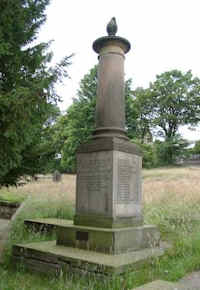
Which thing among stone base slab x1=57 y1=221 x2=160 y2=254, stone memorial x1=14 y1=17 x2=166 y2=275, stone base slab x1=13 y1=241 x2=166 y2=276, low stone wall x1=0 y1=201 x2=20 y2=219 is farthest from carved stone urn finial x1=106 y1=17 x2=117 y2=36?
low stone wall x1=0 y1=201 x2=20 y2=219

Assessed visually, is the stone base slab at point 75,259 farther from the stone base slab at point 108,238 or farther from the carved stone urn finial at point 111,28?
the carved stone urn finial at point 111,28

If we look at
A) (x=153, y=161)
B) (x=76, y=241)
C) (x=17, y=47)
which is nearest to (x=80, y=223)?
(x=76, y=241)

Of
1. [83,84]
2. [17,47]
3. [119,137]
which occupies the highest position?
[83,84]

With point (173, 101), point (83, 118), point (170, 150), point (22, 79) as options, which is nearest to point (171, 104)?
point (173, 101)

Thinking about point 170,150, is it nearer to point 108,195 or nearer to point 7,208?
point 7,208

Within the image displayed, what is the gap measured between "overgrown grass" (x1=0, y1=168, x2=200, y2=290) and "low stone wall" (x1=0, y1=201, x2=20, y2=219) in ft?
3.62

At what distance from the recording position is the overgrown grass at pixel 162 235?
419cm

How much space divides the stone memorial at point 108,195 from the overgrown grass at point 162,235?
0.35 metres

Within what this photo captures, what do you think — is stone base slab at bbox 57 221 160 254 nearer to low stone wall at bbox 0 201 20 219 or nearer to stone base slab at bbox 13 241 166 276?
stone base slab at bbox 13 241 166 276

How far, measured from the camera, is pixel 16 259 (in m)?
5.68

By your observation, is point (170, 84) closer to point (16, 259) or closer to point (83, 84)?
point (83, 84)

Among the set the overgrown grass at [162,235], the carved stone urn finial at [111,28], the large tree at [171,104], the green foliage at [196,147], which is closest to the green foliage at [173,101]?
the large tree at [171,104]

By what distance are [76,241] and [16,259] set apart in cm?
120

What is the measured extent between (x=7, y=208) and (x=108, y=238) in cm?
875
